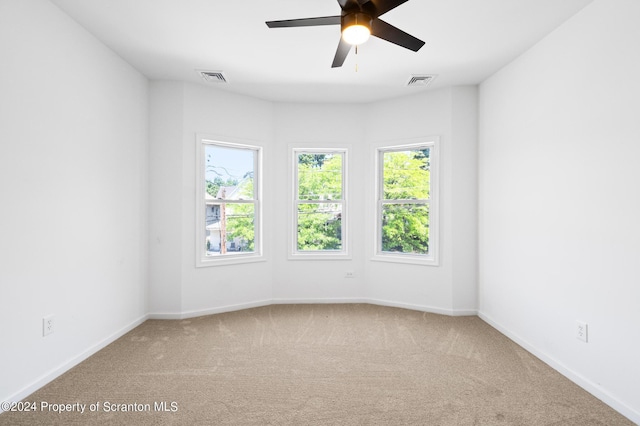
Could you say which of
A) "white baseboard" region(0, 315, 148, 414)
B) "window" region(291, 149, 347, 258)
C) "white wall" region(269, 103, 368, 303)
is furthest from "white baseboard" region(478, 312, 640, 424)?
"white baseboard" region(0, 315, 148, 414)

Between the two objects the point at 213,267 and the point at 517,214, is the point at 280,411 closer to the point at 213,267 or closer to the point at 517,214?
the point at 213,267

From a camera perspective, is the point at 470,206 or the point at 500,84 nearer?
the point at 500,84

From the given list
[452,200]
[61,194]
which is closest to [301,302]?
[452,200]

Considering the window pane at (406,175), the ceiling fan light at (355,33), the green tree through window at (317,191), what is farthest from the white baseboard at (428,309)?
the ceiling fan light at (355,33)

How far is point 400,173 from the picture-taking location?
461cm

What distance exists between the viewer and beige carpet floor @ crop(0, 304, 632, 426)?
2092 mm

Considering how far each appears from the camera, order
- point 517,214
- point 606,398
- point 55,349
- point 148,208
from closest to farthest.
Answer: point 606,398 < point 55,349 < point 517,214 < point 148,208

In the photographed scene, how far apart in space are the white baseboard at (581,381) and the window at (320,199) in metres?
2.30

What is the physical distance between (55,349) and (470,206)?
4.26 m

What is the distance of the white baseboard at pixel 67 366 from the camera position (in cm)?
226

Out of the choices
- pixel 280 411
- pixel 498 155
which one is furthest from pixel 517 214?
pixel 280 411

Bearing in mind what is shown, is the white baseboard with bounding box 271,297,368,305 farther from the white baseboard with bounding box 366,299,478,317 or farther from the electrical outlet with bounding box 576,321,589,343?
the electrical outlet with bounding box 576,321,589,343

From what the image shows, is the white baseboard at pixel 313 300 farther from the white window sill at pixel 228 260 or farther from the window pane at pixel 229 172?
the window pane at pixel 229 172

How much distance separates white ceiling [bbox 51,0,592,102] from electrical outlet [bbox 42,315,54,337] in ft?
7.62
